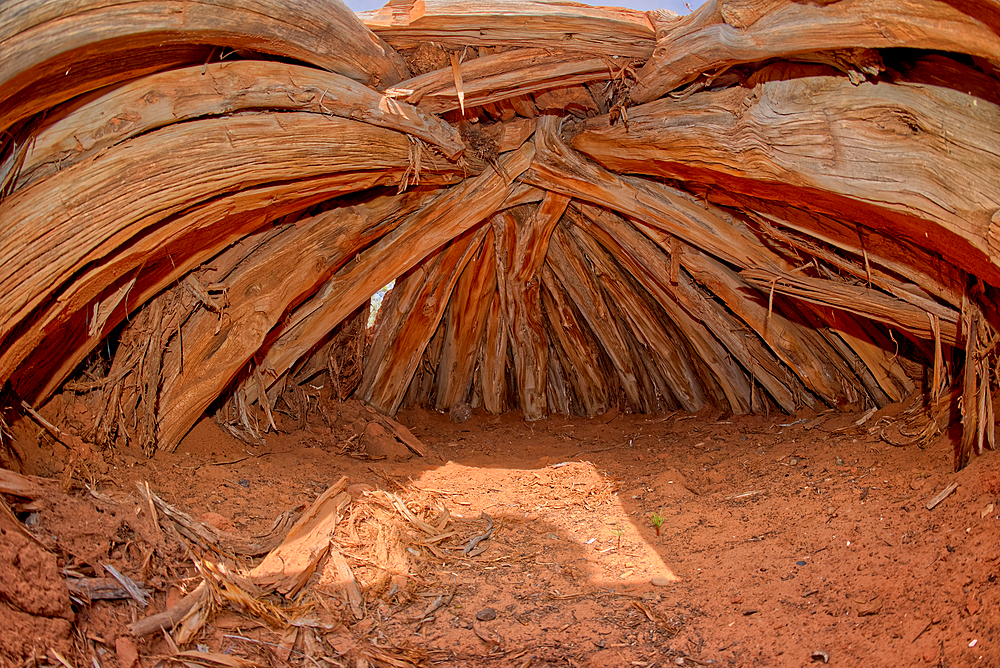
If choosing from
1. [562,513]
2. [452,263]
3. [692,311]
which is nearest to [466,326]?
[452,263]

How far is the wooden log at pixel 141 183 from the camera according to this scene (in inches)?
97.9

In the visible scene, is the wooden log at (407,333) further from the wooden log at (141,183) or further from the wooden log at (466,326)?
the wooden log at (141,183)

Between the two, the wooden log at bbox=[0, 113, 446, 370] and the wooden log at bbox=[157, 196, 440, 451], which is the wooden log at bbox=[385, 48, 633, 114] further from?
the wooden log at bbox=[157, 196, 440, 451]

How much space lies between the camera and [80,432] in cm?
313

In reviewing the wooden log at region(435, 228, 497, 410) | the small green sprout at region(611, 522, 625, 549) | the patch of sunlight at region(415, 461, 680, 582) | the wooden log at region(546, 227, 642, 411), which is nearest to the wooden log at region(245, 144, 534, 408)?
the wooden log at region(435, 228, 497, 410)

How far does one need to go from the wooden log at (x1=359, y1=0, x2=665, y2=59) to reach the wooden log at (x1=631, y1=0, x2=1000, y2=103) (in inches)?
6.2

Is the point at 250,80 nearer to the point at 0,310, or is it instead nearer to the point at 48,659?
the point at 0,310

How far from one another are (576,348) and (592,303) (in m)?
0.58

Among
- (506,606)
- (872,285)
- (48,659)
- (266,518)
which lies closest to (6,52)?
(48,659)

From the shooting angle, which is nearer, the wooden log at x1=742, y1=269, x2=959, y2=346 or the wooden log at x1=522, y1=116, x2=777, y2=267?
the wooden log at x1=742, y1=269, x2=959, y2=346

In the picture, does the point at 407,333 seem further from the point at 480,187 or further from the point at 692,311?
the point at 692,311

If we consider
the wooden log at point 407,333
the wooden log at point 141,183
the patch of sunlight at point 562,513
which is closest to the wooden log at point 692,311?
the wooden log at point 407,333

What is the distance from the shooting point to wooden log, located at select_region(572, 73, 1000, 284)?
2.32 meters

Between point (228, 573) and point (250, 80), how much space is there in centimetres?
205
